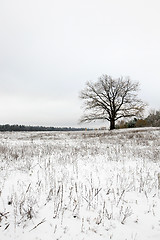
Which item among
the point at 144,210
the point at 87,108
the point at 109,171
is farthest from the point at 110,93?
the point at 144,210

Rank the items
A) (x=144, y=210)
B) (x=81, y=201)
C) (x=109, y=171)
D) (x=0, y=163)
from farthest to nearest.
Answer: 1. (x=0, y=163)
2. (x=109, y=171)
3. (x=81, y=201)
4. (x=144, y=210)

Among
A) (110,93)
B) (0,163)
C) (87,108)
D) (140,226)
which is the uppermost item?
(110,93)

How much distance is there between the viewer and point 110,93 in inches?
971

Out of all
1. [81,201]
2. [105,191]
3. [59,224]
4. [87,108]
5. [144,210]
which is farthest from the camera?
[87,108]

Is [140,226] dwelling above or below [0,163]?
below

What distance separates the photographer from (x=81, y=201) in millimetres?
2549

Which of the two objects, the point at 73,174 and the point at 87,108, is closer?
the point at 73,174


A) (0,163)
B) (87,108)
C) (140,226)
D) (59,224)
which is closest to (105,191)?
(140,226)

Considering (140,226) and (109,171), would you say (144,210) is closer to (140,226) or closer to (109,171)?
(140,226)

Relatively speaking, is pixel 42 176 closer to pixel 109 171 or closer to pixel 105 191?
pixel 105 191

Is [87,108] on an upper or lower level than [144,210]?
upper

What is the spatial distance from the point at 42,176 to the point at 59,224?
5.99 feet

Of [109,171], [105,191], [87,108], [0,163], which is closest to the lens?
[105,191]

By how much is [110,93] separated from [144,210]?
23786 millimetres
